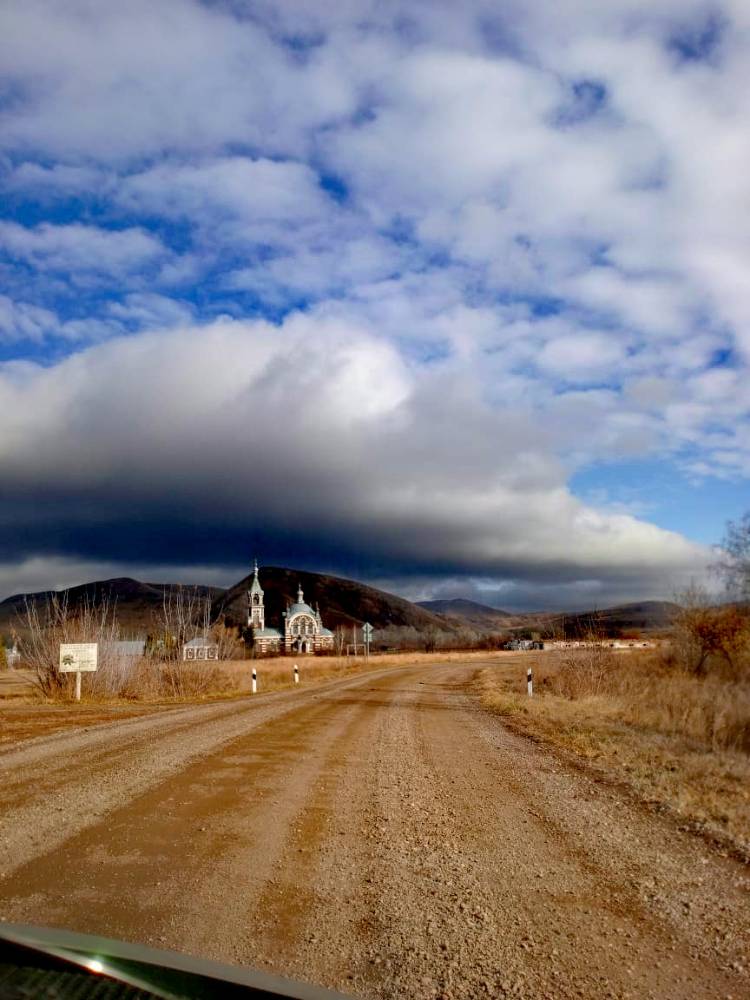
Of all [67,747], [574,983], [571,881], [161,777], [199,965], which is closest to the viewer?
[199,965]

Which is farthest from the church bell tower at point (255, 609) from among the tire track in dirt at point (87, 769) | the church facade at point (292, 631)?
the tire track in dirt at point (87, 769)

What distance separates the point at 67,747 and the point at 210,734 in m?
2.74

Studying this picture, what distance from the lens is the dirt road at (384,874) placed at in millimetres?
4223

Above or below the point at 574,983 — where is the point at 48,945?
above

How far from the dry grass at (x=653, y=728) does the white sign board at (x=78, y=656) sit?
14281mm

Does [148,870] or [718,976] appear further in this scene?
[148,870]

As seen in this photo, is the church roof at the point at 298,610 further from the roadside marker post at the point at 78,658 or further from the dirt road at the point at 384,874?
the dirt road at the point at 384,874

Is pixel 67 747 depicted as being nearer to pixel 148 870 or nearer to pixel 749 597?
pixel 148 870

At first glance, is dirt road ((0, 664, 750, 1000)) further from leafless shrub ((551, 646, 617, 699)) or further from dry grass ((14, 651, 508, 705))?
dry grass ((14, 651, 508, 705))

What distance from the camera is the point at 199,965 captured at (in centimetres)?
233

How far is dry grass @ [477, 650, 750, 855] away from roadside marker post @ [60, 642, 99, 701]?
14.3 meters

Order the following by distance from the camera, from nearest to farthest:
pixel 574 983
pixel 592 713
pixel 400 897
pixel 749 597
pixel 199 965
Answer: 1. pixel 199 965
2. pixel 574 983
3. pixel 400 897
4. pixel 592 713
5. pixel 749 597

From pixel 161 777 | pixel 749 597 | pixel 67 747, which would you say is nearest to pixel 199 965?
pixel 161 777

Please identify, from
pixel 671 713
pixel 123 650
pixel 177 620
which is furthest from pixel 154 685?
pixel 671 713
